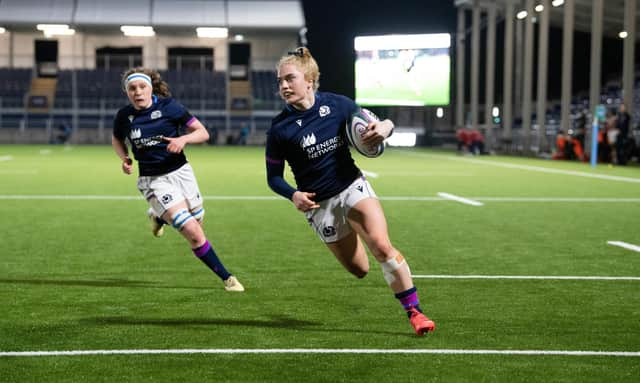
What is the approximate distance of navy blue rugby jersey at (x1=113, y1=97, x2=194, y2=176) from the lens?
739 centimetres

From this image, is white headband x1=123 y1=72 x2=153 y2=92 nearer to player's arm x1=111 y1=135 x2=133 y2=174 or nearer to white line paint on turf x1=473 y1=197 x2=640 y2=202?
player's arm x1=111 y1=135 x2=133 y2=174

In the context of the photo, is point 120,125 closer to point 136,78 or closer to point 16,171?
point 136,78

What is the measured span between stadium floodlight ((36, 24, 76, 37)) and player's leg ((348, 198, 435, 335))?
59.3 metres

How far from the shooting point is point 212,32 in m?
63.2

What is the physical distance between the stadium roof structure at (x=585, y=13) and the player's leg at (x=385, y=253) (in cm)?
3971

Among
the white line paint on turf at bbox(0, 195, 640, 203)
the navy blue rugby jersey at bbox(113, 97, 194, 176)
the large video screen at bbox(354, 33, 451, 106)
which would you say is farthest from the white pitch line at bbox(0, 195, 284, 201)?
the large video screen at bbox(354, 33, 451, 106)

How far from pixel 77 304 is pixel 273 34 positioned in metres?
60.3

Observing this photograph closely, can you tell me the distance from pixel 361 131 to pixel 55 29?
6063cm

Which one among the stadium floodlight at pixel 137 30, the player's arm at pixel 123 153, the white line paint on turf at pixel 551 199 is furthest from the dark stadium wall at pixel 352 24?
the player's arm at pixel 123 153

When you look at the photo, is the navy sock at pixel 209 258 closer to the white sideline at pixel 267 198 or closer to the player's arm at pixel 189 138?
the player's arm at pixel 189 138

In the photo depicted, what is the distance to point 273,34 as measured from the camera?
65.7 meters

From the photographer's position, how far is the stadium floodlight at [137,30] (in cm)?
6191

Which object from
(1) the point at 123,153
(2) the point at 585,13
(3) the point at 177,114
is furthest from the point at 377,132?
(2) the point at 585,13

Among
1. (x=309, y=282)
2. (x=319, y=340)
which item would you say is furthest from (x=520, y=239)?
(x=319, y=340)
